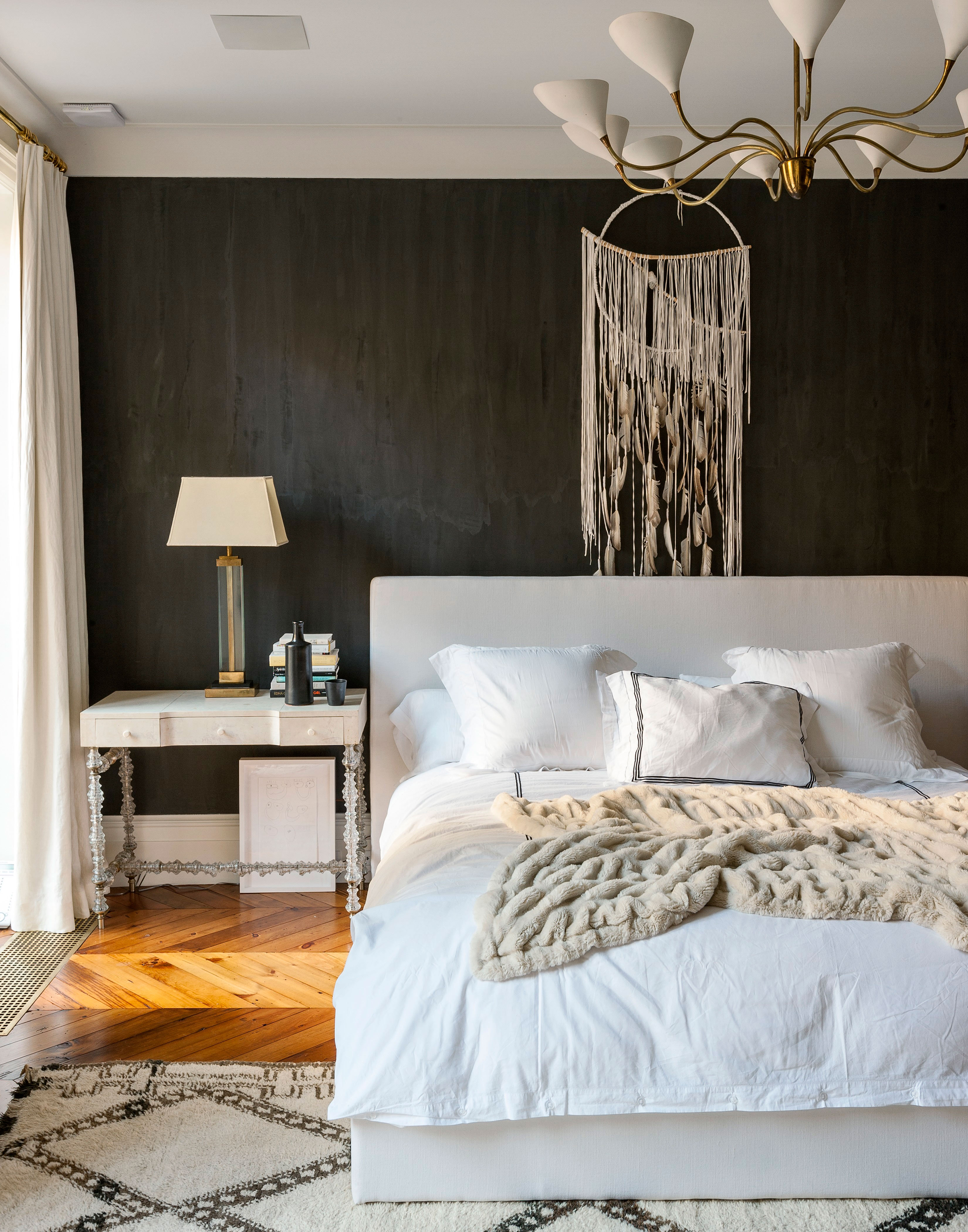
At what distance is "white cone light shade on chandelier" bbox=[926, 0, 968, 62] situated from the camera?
1719mm

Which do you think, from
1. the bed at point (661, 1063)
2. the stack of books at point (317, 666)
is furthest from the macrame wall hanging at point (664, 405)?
the bed at point (661, 1063)

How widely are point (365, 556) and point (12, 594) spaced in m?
1.25

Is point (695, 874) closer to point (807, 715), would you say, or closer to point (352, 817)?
point (807, 715)

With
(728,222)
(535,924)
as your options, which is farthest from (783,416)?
(535,924)

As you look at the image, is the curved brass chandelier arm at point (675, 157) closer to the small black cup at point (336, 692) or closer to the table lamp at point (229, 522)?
the table lamp at point (229, 522)

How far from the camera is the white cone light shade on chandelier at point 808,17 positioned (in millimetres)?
1713

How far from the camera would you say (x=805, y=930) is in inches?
76.1

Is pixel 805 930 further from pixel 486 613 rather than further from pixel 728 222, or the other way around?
pixel 728 222

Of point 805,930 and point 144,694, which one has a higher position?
point 144,694

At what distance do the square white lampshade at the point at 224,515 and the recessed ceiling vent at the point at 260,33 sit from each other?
52.2 inches

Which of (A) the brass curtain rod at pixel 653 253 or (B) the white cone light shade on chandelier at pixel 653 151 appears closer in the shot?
(B) the white cone light shade on chandelier at pixel 653 151

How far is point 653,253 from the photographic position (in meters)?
3.78

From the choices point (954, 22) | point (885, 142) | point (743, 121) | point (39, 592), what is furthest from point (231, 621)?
point (954, 22)

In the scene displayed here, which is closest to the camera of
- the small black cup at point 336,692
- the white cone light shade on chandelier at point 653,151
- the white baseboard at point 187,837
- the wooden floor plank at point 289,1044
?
the white cone light shade on chandelier at point 653,151
